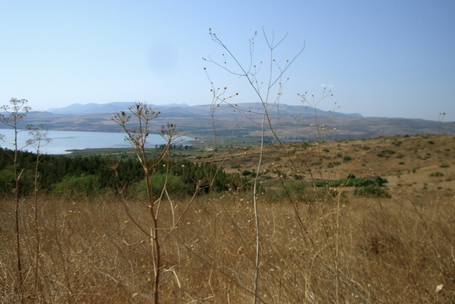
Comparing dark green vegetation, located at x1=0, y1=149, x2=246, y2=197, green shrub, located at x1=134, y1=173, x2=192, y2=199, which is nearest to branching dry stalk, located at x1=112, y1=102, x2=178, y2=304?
dark green vegetation, located at x1=0, y1=149, x2=246, y2=197

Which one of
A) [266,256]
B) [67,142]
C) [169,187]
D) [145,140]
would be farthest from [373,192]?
[67,142]

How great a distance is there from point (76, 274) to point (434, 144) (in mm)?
35144

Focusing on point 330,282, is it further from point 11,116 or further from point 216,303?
point 11,116

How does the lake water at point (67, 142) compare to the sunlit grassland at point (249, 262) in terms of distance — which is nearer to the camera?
the sunlit grassland at point (249, 262)

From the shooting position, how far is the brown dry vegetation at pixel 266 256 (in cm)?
247

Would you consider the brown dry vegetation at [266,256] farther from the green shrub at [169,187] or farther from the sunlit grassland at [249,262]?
the green shrub at [169,187]

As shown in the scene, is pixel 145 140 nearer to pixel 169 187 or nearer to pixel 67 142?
pixel 169 187

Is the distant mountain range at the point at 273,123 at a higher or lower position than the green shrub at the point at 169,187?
higher

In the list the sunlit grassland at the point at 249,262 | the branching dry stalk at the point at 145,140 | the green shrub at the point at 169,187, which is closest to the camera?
the branching dry stalk at the point at 145,140

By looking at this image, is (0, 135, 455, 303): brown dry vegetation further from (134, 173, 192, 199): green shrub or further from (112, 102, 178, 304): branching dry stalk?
(134, 173, 192, 199): green shrub

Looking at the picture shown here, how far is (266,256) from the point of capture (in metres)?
3.16

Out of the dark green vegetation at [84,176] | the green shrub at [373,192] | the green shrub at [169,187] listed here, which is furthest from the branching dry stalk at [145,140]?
the green shrub at [169,187]

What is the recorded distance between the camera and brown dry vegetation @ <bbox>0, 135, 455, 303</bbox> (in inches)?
97.1

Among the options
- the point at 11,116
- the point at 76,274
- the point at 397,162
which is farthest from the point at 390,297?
the point at 397,162
